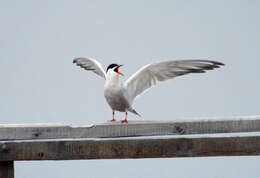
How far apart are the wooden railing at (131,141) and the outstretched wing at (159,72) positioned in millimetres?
992

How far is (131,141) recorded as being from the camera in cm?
272

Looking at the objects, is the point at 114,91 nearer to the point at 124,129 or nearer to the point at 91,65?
the point at 91,65

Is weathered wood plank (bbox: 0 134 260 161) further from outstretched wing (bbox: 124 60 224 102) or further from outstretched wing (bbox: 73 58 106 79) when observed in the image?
outstretched wing (bbox: 73 58 106 79)

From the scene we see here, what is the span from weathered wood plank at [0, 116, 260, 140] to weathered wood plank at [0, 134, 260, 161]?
10 cm

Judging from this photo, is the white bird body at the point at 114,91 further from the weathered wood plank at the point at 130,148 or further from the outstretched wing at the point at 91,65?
the weathered wood plank at the point at 130,148

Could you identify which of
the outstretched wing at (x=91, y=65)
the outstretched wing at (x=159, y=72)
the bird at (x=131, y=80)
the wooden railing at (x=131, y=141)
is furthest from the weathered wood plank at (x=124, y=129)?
the outstretched wing at (x=91, y=65)

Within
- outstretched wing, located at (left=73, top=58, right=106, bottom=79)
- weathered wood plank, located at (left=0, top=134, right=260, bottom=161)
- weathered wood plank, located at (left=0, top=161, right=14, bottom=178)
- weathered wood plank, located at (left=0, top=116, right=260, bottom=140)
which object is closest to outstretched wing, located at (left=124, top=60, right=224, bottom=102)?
outstretched wing, located at (left=73, top=58, right=106, bottom=79)

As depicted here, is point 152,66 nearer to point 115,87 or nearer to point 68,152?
point 115,87

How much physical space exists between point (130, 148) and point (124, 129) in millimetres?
175

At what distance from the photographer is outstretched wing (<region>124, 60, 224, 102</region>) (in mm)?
3680

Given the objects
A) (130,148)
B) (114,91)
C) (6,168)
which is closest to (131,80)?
(114,91)

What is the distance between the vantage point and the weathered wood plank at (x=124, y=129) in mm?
2756

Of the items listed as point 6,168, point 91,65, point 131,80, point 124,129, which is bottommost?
point 6,168

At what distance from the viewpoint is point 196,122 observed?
2.77 meters
